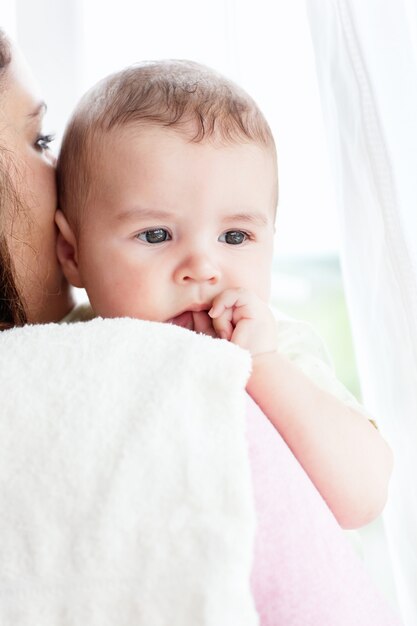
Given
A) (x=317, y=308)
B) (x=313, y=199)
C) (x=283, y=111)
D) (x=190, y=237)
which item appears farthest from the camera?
(x=317, y=308)

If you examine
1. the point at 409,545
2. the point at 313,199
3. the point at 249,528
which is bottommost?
the point at 409,545

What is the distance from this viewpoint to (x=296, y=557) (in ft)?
2.14

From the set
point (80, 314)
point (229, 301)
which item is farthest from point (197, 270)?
point (80, 314)

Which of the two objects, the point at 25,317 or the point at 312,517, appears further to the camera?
the point at 25,317

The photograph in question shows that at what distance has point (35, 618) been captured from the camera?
638 millimetres

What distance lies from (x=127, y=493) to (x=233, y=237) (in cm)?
52

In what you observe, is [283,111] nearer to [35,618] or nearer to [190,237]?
[190,237]

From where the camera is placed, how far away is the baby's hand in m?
0.96

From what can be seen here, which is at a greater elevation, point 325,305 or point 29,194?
point 29,194

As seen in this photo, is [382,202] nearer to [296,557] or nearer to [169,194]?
[169,194]

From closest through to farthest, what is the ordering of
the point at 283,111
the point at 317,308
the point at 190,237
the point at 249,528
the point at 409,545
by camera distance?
1. the point at 249,528
2. the point at 190,237
3. the point at 409,545
4. the point at 283,111
5. the point at 317,308

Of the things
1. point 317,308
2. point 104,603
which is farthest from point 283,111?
point 317,308

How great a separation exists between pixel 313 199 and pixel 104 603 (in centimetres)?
105

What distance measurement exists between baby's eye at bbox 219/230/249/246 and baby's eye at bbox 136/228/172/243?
0.08 m
